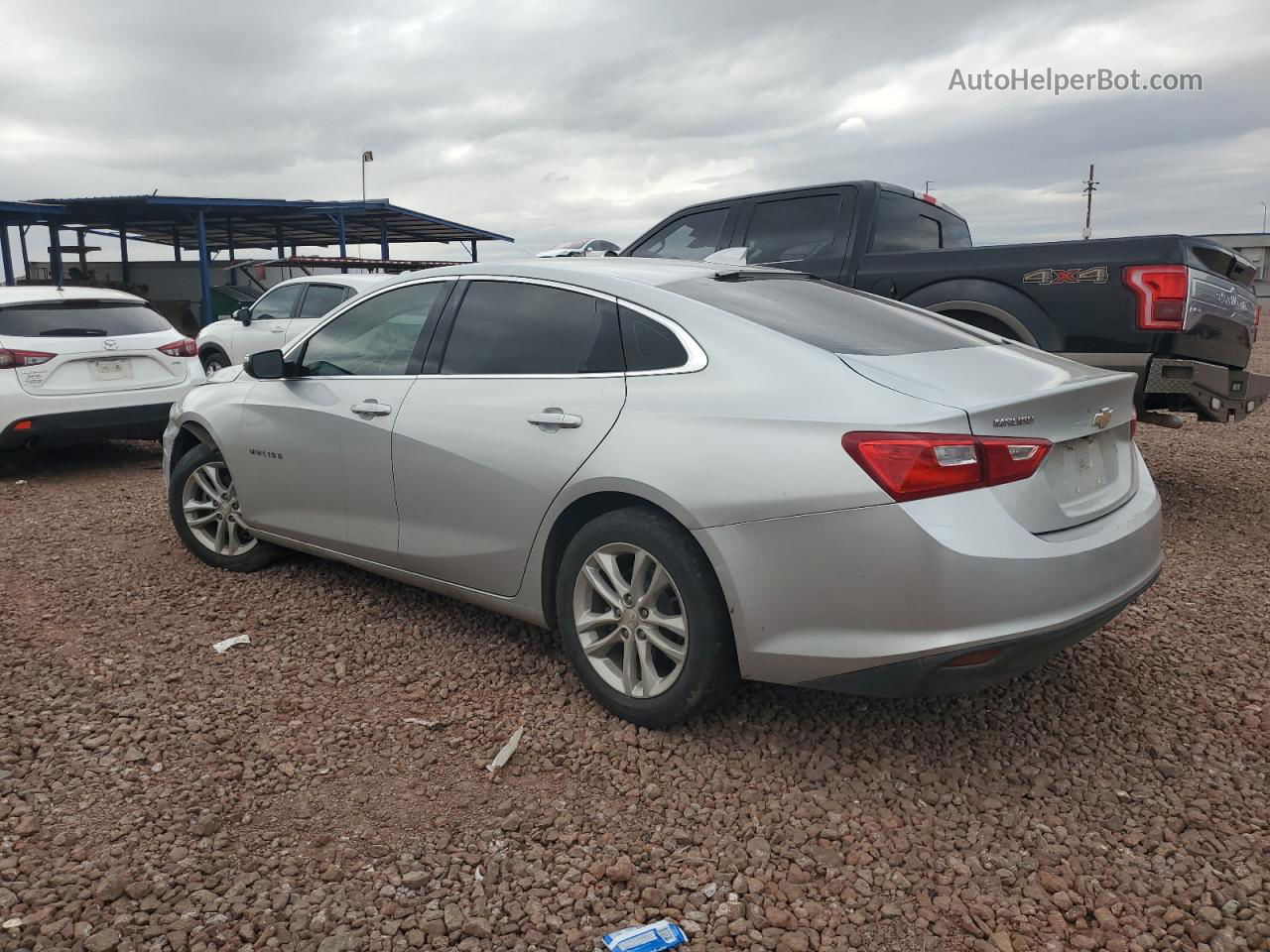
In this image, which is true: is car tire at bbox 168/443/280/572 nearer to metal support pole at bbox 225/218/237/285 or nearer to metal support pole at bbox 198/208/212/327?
metal support pole at bbox 198/208/212/327

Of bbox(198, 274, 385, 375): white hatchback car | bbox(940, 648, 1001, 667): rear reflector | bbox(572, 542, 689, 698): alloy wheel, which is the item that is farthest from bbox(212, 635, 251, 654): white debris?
bbox(198, 274, 385, 375): white hatchback car

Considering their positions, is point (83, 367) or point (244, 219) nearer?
point (83, 367)

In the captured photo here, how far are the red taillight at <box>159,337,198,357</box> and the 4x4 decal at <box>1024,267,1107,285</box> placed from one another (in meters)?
6.33

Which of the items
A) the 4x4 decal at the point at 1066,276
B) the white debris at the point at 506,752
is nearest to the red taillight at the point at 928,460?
the white debris at the point at 506,752

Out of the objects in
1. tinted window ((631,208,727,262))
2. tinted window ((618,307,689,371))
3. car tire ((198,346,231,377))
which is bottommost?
car tire ((198,346,231,377))

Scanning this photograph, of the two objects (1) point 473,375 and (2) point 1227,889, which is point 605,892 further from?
(1) point 473,375

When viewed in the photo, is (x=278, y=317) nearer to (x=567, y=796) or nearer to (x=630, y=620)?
(x=630, y=620)

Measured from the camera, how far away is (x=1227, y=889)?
2.46 m

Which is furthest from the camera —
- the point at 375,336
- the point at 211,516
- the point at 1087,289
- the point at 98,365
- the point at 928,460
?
the point at 98,365

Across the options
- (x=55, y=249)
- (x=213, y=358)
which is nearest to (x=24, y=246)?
(x=55, y=249)

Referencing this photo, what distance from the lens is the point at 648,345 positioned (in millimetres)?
3264

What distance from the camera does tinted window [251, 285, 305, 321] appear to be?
37.8 feet

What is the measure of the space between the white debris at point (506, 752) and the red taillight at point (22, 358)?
5706 mm

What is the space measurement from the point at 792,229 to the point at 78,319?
5455 millimetres
